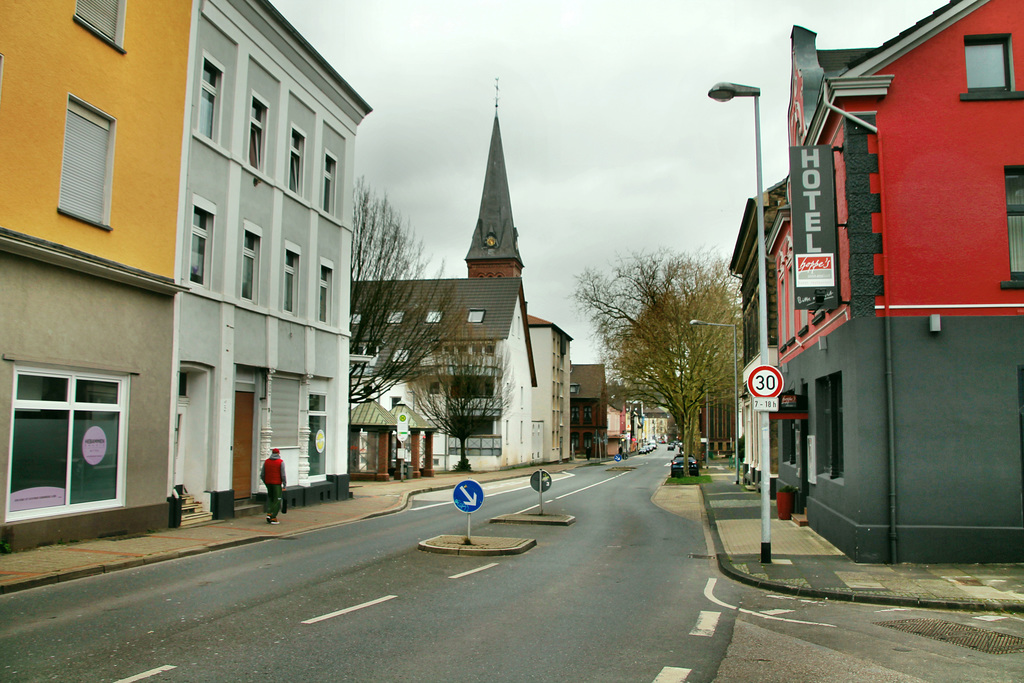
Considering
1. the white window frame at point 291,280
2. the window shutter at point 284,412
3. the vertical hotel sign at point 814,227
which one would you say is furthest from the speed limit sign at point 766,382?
the white window frame at point 291,280

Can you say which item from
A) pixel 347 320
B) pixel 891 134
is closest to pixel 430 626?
pixel 891 134

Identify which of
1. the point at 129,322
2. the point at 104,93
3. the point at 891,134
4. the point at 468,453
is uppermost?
the point at 104,93

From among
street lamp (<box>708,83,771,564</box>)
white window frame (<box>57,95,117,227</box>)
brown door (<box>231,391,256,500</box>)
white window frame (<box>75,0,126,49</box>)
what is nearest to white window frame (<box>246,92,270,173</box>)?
white window frame (<box>75,0,126,49</box>)

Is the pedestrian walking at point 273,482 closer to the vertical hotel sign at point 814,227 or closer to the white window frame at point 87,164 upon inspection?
the white window frame at point 87,164

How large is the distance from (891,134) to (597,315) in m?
36.3

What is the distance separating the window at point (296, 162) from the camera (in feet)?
73.5

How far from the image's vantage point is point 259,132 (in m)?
20.7

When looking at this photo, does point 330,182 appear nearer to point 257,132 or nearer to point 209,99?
point 257,132

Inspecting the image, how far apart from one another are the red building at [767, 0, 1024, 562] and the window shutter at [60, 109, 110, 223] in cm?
1238

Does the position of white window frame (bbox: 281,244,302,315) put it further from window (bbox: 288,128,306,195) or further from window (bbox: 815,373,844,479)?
window (bbox: 815,373,844,479)

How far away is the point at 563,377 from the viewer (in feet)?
275

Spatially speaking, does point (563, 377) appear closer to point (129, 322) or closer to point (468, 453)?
point (468, 453)

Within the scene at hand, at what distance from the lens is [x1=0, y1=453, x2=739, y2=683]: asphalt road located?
650cm

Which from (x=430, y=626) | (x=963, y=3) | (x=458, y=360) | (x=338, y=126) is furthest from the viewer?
(x=458, y=360)
